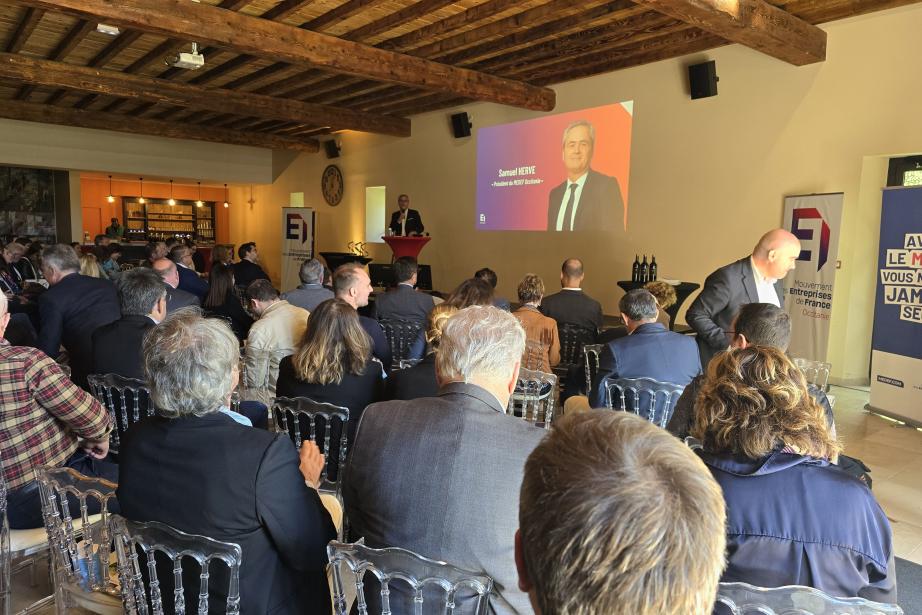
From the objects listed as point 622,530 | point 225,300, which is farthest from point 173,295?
point 622,530

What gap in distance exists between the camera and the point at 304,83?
884 cm

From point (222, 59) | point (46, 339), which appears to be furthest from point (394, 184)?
point (46, 339)

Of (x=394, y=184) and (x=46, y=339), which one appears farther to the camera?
(x=394, y=184)

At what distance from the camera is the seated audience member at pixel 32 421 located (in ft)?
6.74

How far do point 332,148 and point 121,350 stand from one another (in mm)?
10787

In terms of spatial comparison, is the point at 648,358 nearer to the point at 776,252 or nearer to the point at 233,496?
the point at 776,252

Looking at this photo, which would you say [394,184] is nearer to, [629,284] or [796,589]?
[629,284]

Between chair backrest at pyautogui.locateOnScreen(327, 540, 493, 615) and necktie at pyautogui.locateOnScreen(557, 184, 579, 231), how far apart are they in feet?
24.4

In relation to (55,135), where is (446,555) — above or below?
below

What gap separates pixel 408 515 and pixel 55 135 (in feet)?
44.3

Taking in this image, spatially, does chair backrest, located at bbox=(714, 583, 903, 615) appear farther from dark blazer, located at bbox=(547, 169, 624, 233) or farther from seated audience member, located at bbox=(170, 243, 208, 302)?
dark blazer, located at bbox=(547, 169, 624, 233)

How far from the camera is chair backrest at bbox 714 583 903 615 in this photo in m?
0.99

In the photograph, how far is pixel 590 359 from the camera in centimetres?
382

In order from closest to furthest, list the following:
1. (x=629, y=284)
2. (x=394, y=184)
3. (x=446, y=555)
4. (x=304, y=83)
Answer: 1. (x=446, y=555)
2. (x=629, y=284)
3. (x=304, y=83)
4. (x=394, y=184)
